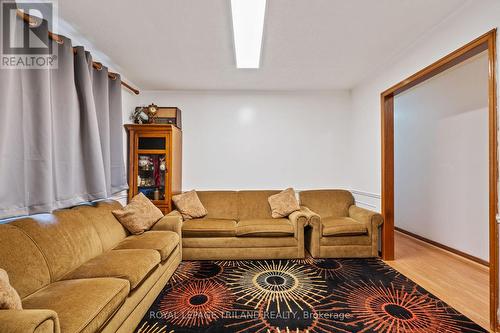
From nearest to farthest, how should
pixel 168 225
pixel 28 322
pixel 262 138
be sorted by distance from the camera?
pixel 28 322, pixel 168 225, pixel 262 138

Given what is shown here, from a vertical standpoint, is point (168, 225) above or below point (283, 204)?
below

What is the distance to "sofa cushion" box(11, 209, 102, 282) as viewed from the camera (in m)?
1.69

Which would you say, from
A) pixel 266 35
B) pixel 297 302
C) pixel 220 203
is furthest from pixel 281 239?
pixel 266 35

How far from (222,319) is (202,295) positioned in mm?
416

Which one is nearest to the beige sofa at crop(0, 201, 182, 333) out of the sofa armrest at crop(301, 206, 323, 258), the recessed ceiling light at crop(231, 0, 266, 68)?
the sofa armrest at crop(301, 206, 323, 258)

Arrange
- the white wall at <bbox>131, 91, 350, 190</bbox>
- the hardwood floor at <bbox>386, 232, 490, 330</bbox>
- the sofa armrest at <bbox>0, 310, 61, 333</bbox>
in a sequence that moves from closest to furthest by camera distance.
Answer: the sofa armrest at <bbox>0, 310, 61, 333</bbox>
the hardwood floor at <bbox>386, 232, 490, 330</bbox>
the white wall at <bbox>131, 91, 350, 190</bbox>

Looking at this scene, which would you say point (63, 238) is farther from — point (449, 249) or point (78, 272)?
point (449, 249)

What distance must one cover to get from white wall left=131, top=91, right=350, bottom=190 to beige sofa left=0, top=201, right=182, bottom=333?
1800 mm

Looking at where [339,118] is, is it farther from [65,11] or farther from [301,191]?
[65,11]

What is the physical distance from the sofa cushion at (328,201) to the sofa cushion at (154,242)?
2.12 meters

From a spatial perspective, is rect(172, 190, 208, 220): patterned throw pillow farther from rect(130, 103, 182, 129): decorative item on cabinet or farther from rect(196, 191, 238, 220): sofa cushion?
rect(130, 103, 182, 129): decorative item on cabinet

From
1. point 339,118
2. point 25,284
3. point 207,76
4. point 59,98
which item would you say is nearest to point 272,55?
point 207,76

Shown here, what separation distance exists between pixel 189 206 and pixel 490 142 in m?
3.29

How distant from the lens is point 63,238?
6.10 ft
